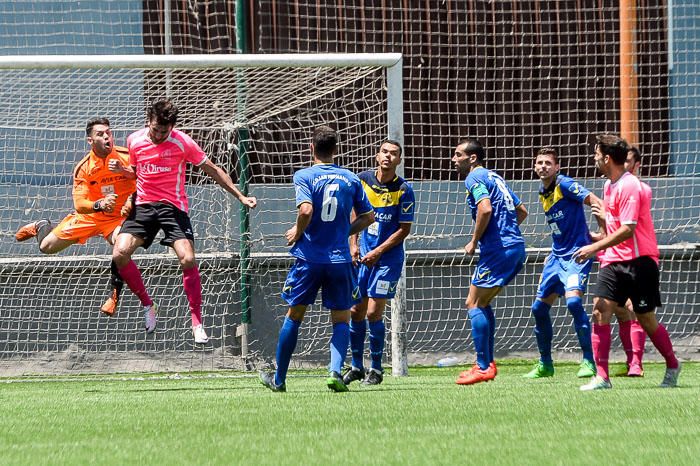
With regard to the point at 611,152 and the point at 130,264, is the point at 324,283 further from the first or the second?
the point at 130,264

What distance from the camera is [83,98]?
1184cm

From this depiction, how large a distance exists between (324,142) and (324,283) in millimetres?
1032

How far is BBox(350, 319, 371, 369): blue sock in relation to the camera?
938 cm

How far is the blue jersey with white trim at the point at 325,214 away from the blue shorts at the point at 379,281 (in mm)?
1442

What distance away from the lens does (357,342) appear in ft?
31.4

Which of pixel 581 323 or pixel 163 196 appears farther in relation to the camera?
pixel 581 323

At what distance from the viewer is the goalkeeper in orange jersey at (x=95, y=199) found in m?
10.5

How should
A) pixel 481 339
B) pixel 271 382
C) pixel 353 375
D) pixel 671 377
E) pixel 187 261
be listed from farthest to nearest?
pixel 187 261, pixel 481 339, pixel 353 375, pixel 271 382, pixel 671 377

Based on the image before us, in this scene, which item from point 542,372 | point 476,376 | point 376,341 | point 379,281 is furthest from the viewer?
point 542,372

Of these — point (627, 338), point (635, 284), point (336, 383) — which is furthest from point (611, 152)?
point (627, 338)

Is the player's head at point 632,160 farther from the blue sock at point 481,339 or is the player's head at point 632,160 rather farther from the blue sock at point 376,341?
the blue sock at point 376,341

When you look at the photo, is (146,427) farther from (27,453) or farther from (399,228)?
(399,228)

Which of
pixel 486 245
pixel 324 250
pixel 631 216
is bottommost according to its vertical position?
pixel 486 245

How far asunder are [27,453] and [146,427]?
1.01 metres
